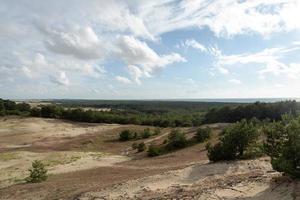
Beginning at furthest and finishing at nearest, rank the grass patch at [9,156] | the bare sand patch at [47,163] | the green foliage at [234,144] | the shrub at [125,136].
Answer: the shrub at [125,136] < the grass patch at [9,156] < the bare sand patch at [47,163] < the green foliage at [234,144]

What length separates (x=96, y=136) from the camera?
68.3 m

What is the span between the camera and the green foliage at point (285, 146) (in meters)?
12.2

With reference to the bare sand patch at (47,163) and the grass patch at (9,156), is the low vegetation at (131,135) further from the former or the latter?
the grass patch at (9,156)

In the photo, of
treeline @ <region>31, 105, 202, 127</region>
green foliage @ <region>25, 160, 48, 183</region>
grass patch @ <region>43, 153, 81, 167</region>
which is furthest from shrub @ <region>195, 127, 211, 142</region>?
treeline @ <region>31, 105, 202, 127</region>

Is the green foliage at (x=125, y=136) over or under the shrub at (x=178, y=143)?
under

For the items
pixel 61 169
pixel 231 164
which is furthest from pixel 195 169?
pixel 61 169

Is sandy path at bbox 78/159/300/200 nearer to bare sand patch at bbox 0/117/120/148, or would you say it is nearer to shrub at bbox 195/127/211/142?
shrub at bbox 195/127/211/142

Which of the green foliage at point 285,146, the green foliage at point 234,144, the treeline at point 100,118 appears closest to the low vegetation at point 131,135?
the treeline at point 100,118

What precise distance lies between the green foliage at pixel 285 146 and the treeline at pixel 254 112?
5577cm

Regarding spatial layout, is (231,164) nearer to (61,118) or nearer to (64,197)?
(64,197)

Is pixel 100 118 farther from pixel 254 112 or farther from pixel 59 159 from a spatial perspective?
pixel 59 159

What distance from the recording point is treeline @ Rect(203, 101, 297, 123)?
232 ft

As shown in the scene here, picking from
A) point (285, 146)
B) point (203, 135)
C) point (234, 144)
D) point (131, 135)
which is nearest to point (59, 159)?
point (203, 135)

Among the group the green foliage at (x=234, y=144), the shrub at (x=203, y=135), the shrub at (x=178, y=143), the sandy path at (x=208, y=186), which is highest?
the green foliage at (x=234, y=144)
